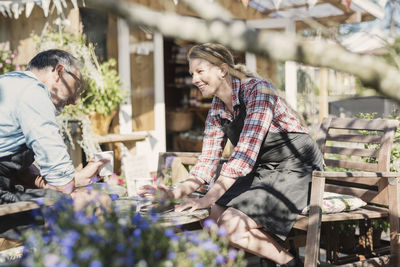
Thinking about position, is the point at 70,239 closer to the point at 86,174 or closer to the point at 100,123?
the point at 86,174

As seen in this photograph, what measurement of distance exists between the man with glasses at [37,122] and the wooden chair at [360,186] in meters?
1.12

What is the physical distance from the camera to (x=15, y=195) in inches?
83.7

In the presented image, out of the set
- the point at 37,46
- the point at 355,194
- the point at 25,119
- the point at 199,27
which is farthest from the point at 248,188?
the point at 37,46

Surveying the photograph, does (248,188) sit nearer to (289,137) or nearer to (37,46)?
(289,137)

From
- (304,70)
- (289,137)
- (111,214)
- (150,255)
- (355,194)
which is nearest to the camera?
(150,255)

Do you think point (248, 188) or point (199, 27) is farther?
point (248, 188)

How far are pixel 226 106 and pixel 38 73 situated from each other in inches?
39.8

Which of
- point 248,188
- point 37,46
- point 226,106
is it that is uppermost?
point 37,46

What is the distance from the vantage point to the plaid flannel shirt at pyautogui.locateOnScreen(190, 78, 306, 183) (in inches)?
94.6

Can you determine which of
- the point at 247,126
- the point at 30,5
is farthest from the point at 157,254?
the point at 30,5

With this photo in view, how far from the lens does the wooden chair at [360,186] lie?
7.66 feet

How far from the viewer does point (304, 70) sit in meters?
10.5

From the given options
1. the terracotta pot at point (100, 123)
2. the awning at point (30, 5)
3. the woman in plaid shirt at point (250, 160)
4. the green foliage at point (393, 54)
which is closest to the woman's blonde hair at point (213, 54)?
the woman in plaid shirt at point (250, 160)

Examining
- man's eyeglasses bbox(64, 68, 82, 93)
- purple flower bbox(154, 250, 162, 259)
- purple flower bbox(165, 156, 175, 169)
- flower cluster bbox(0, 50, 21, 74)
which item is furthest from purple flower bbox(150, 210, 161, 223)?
flower cluster bbox(0, 50, 21, 74)
